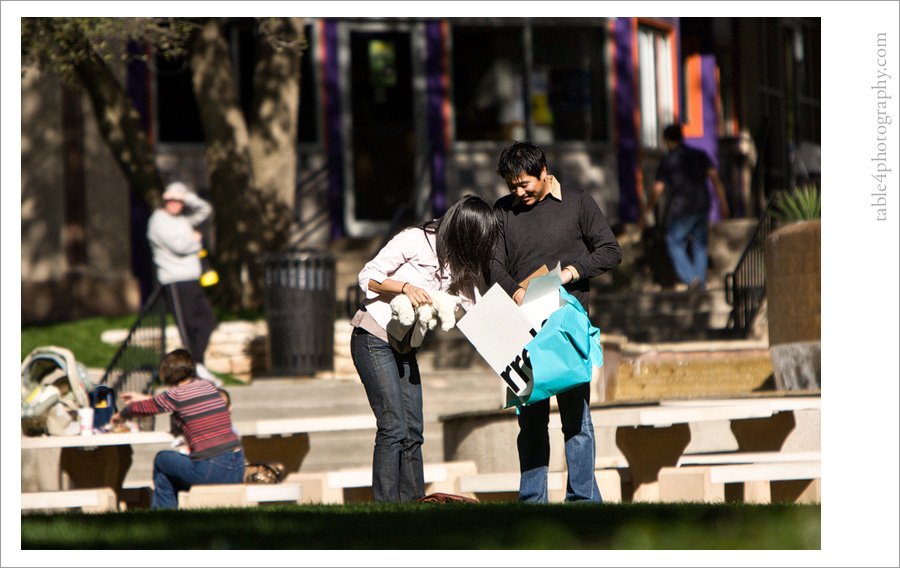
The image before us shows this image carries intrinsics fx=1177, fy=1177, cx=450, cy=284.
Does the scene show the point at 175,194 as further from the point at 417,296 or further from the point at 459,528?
the point at 459,528

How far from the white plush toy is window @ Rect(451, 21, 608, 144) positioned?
464 inches

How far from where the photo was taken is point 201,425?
7.23 metres

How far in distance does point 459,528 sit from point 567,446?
3.39ft

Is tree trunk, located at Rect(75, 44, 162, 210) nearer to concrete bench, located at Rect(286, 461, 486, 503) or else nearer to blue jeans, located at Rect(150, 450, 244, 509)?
blue jeans, located at Rect(150, 450, 244, 509)

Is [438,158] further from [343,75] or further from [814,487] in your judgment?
[814,487]

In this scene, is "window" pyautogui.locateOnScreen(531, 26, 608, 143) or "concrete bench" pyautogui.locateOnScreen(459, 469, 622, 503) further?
"window" pyautogui.locateOnScreen(531, 26, 608, 143)

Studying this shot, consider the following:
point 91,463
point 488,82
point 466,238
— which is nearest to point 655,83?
point 488,82

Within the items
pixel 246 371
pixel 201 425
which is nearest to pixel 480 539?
pixel 201 425

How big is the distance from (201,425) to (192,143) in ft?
32.6

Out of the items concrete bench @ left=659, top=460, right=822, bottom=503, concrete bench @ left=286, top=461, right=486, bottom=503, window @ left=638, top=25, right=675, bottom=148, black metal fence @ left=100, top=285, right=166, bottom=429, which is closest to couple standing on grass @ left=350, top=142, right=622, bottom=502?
concrete bench @ left=659, top=460, right=822, bottom=503

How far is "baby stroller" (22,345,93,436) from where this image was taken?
809cm

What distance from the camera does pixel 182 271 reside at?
35.1 ft

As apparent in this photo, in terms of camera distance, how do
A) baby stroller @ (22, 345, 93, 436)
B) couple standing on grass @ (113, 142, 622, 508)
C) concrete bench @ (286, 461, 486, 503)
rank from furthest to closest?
baby stroller @ (22, 345, 93, 436), concrete bench @ (286, 461, 486, 503), couple standing on grass @ (113, 142, 622, 508)

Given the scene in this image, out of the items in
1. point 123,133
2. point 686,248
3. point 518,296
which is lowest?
point 518,296
